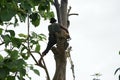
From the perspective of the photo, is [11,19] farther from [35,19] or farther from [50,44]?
[50,44]

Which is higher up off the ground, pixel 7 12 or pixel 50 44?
pixel 7 12

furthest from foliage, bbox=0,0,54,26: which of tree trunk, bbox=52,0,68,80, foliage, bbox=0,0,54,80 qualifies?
tree trunk, bbox=52,0,68,80

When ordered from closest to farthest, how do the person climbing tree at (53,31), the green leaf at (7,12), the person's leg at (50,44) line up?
the green leaf at (7,12) < the person climbing tree at (53,31) < the person's leg at (50,44)

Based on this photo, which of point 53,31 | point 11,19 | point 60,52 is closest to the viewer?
point 11,19

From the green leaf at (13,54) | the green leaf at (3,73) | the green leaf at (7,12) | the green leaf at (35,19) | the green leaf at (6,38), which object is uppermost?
the green leaf at (7,12)

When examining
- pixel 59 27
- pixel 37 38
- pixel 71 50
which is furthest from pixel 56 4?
pixel 37 38

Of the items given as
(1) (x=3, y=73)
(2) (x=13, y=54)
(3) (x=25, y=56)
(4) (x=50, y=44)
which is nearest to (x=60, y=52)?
(4) (x=50, y=44)

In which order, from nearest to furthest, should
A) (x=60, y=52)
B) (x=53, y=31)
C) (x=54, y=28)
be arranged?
1. (x=60, y=52)
2. (x=54, y=28)
3. (x=53, y=31)

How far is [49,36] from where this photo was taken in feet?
28.5

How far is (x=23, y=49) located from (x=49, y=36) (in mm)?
2826

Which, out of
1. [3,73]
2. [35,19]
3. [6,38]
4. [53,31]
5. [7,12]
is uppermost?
[7,12]

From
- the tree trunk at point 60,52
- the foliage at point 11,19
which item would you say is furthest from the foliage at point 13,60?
the tree trunk at point 60,52

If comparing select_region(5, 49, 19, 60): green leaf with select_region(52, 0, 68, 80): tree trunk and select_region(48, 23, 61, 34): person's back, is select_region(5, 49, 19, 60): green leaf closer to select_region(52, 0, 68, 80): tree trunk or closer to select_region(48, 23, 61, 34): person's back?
select_region(52, 0, 68, 80): tree trunk

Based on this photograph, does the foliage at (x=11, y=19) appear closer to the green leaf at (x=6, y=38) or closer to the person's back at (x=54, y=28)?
the green leaf at (x=6, y=38)
